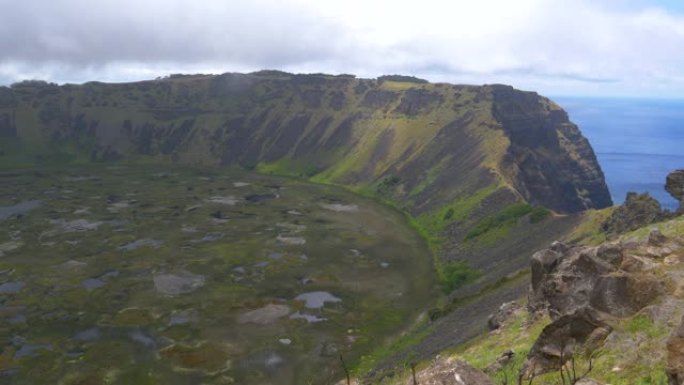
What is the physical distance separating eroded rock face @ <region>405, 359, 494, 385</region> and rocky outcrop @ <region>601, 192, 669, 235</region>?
73412 mm

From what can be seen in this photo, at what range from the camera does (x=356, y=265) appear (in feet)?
394

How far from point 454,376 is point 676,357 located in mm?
7413

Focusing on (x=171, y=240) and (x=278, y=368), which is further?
(x=171, y=240)

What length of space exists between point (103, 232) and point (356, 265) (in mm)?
66208

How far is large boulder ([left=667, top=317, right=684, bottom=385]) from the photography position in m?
18.5

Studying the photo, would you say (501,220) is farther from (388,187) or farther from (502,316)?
A: (502,316)

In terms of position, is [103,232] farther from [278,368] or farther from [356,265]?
[278,368]

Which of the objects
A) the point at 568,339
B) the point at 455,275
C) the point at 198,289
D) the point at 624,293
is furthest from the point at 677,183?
the point at 198,289

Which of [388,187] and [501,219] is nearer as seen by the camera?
[501,219]

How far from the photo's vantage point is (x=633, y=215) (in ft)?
290

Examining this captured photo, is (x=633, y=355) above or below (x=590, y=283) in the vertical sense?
above

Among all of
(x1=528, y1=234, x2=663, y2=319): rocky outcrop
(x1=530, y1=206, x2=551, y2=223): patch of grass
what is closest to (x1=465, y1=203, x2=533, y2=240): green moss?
(x1=530, y1=206, x2=551, y2=223): patch of grass

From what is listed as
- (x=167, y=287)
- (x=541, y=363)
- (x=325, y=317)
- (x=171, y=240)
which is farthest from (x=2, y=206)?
(x=541, y=363)

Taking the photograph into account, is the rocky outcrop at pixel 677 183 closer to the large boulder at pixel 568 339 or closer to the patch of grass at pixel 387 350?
the patch of grass at pixel 387 350
